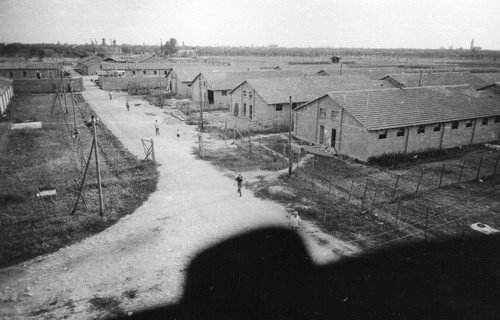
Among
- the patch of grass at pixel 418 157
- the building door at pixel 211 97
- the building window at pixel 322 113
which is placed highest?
the building window at pixel 322 113

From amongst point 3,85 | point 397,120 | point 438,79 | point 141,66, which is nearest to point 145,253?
point 397,120

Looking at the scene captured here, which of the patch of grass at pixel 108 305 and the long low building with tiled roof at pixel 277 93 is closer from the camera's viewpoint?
the patch of grass at pixel 108 305

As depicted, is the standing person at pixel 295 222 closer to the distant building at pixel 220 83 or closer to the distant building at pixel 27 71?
the distant building at pixel 220 83

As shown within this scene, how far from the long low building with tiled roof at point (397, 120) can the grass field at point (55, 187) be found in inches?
613

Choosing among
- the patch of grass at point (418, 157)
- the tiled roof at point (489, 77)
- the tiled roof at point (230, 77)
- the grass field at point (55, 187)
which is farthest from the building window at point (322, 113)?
the tiled roof at point (489, 77)

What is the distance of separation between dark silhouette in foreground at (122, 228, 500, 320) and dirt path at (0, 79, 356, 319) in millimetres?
844

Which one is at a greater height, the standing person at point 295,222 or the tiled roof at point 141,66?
the tiled roof at point 141,66

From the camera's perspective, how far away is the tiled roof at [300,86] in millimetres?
41844

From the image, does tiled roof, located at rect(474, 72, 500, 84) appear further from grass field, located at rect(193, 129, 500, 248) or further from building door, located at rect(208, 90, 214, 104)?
building door, located at rect(208, 90, 214, 104)

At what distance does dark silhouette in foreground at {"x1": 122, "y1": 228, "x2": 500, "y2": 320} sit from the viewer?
11.9 m

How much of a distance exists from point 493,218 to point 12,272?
2269cm

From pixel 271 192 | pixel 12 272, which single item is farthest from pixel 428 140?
pixel 12 272

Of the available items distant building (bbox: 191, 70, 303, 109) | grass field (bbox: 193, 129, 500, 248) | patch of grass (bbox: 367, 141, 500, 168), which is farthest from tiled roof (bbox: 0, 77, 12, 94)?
patch of grass (bbox: 367, 141, 500, 168)

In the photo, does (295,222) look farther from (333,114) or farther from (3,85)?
(3,85)
